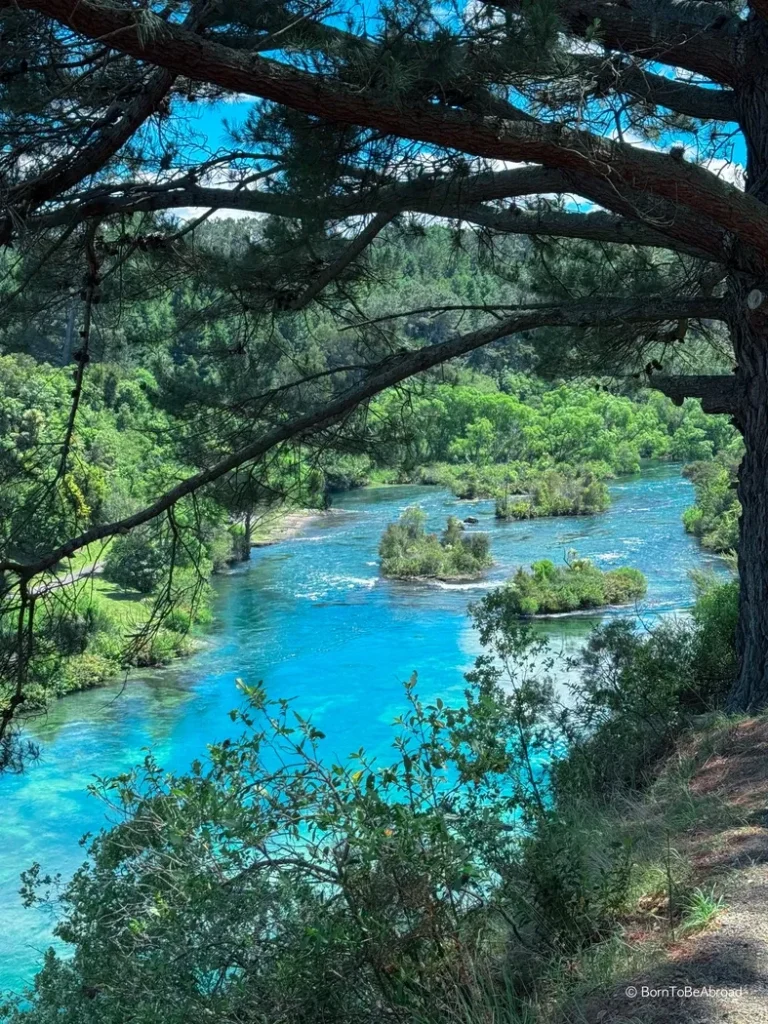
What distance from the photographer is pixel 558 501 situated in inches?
1118

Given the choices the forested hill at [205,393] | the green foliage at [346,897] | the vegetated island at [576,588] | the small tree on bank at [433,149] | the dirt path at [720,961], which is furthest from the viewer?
the vegetated island at [576,588]

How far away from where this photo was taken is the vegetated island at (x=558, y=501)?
28188 millimetres

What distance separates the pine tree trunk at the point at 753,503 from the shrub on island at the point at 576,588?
12795mm

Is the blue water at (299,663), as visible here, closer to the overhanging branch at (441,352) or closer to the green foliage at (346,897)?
the overhanging branch at (441,352)

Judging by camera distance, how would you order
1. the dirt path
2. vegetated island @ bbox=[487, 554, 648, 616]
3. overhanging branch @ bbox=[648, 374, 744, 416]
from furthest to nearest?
vegetated island @ bbox=[487, 554, 648, 616]
overhanging branch @ bbox=[648, 374, 744, 416]
the dirt path

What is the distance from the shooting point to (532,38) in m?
3.33

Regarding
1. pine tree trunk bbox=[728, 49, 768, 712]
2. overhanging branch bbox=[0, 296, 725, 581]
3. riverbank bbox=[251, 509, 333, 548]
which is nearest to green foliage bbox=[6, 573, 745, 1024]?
overhanging branch bbox=[0, 296, 725, 581]

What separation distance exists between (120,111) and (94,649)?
12.9 m

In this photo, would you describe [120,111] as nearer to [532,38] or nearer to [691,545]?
[532,38]

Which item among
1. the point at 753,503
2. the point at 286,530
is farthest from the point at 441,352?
the point at 286,530

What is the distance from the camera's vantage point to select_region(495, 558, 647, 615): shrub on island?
18.1 meters

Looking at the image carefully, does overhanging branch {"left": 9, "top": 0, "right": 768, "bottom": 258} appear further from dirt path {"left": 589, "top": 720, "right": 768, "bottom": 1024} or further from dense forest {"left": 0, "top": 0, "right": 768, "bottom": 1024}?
dirt path {"left": 589, "top": 720, "right": 768, "bottom": 1024}

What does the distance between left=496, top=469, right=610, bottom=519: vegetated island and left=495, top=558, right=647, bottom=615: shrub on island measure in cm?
932

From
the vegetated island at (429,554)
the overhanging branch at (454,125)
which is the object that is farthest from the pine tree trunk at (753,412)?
the vegetated island at (429,554)
